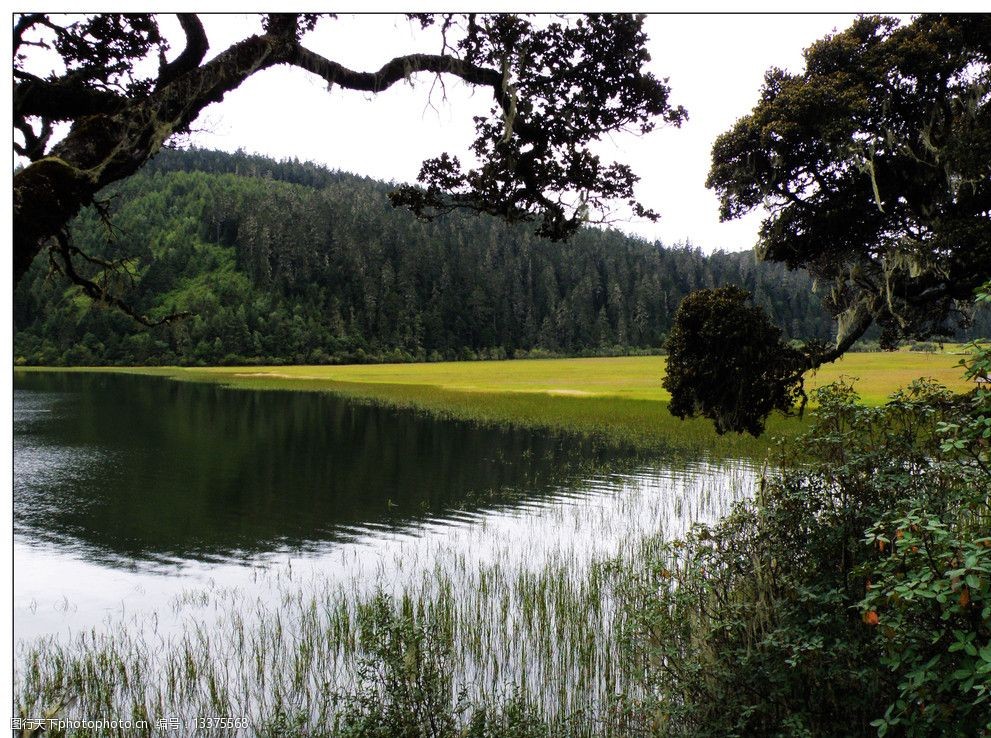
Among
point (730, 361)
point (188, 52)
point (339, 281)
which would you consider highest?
point (339, 281)

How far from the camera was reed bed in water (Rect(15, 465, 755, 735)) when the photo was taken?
5.95 m

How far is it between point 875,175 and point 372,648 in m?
9.44

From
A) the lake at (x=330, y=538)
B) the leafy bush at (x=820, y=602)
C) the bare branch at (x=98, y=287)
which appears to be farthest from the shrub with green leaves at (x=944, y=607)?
the bare branch at (x=98, y=287)

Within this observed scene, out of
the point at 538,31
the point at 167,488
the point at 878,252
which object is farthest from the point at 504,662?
the point at 167,488

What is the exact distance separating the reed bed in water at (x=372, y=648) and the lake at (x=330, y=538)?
47mm

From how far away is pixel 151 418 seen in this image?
3312 centimetres

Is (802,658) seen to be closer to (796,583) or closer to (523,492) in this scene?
(796,583)

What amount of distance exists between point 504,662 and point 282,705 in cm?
225

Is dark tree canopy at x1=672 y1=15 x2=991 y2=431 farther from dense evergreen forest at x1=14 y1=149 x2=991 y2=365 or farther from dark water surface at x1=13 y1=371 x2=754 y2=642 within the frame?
dense evergreen forest at x1=14 y1=149 x2=991 y2=365

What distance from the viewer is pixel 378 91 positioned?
20.5 feet

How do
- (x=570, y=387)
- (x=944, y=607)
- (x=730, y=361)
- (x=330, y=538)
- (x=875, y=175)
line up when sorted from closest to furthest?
(x=944, y=607)
(x=875, y=175)
(x=730, y=361)
(x=330, y=538)
(x=570, y=387)

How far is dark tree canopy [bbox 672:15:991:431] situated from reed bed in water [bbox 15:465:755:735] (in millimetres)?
4237

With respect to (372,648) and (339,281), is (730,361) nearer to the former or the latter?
(372,648)

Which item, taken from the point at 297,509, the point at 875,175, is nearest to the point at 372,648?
the point at 875,175
